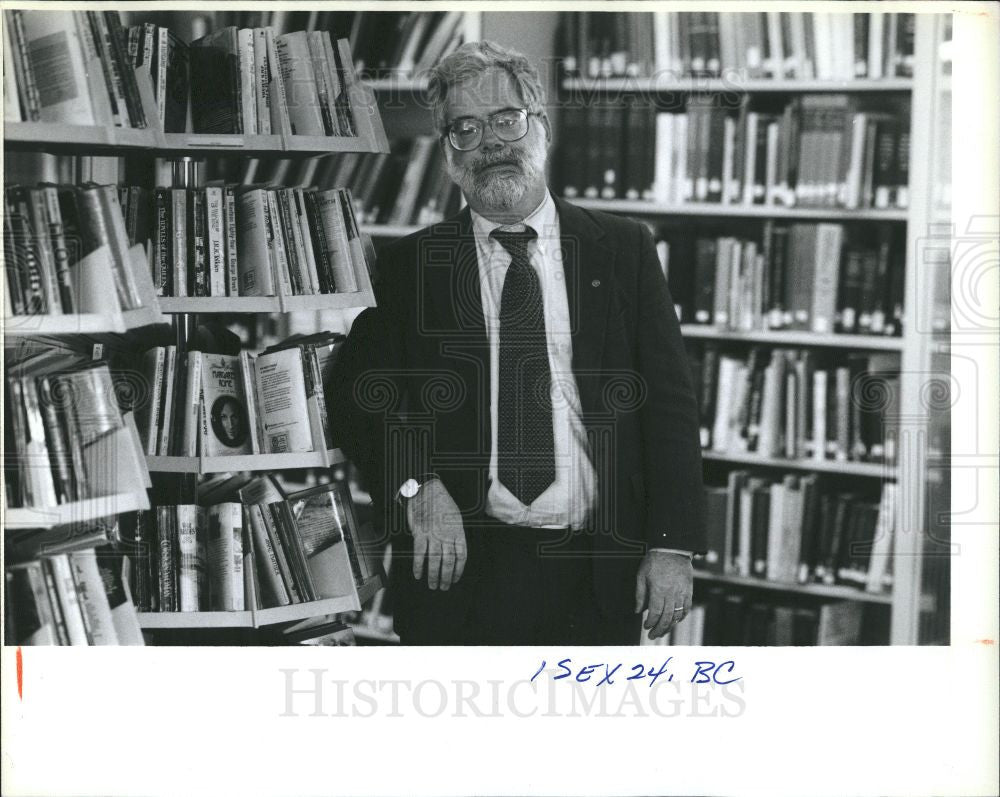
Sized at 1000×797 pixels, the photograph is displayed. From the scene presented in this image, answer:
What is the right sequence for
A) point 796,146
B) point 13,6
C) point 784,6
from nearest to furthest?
point 13,6, point 784,6, point 796,146

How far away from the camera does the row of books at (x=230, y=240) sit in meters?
1.82

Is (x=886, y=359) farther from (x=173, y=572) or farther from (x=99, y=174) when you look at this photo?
(x=99, y=174)

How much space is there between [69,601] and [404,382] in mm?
783

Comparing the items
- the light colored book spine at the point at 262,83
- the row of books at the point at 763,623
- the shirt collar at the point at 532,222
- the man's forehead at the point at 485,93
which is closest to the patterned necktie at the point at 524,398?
the shirt collar at the point at 532,222

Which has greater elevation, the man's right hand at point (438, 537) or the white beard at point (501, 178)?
the white beard at point (501, 178)

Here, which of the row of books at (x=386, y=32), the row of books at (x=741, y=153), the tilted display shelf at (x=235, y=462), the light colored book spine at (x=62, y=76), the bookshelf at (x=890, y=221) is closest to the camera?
the light colored book spine at (x=62, y=76)

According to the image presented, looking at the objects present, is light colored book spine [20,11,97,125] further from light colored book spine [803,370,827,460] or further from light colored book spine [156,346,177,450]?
light colored book spine [803,370,827,460]

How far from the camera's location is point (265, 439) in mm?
1891

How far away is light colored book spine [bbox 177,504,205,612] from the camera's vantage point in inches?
72.7

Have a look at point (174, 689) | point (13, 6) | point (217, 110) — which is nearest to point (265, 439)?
point (174, 689)

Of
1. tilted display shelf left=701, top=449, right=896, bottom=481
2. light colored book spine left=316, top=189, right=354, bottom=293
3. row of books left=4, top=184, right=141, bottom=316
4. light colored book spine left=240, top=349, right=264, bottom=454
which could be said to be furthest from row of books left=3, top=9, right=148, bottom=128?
tilted display shelf left=701, top=449, right=896, bottom=481

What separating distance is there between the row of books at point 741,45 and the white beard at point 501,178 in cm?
53

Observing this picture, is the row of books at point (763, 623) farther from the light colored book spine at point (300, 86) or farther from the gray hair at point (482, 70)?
the light colored book spine at point (300, 86)

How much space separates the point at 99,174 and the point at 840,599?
220 cm
